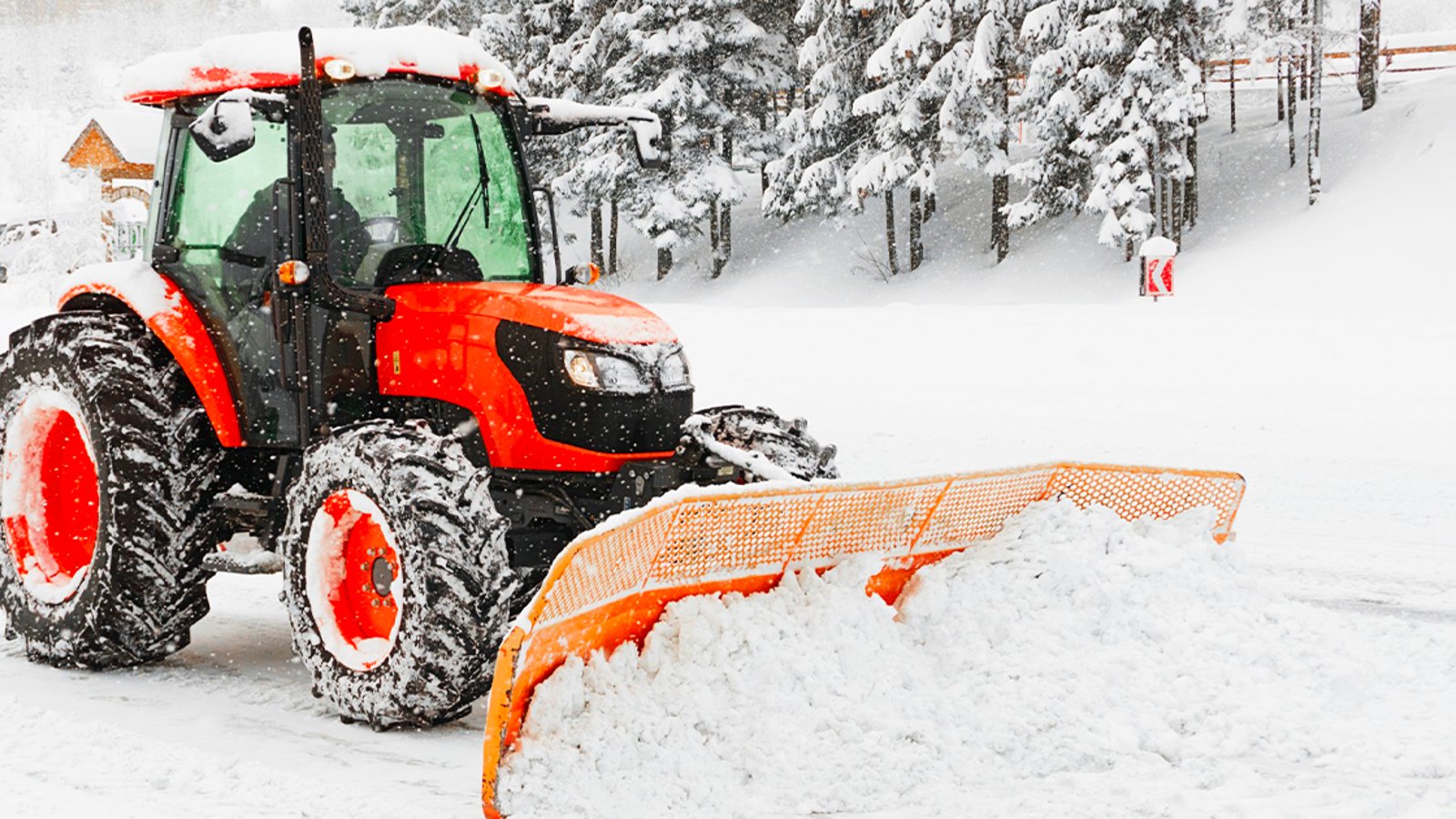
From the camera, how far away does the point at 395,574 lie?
483 centimetres

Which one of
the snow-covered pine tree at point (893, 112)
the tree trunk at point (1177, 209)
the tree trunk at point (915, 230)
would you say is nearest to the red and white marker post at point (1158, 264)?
the tree trunk at point (1177, 209)

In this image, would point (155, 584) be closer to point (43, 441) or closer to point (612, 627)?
point (43, 441)

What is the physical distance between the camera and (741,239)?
35156mm

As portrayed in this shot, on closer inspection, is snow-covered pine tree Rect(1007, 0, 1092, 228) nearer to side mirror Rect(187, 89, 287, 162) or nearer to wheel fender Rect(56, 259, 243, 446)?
wheel fender Rect(56, 259, 243, 446)

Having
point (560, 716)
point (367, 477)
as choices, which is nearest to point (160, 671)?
point (367, 477)

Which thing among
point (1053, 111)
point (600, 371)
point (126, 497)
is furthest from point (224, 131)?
point (1053, 111)

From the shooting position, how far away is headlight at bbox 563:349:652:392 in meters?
5.22

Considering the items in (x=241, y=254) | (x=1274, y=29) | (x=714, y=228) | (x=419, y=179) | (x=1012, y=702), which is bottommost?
(x=714, y=228)

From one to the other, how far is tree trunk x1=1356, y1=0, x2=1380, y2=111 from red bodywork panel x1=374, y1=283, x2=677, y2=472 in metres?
24.6

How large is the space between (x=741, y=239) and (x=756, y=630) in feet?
102

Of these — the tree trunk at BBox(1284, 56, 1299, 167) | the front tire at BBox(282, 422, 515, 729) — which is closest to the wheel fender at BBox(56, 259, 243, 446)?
the front tire at BBox(282, 422, 515, 729)

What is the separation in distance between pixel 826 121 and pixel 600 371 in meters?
24.1

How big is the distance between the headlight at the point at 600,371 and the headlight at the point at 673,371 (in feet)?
0.50

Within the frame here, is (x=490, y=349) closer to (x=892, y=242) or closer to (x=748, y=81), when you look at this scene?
(x=892, y=242)
